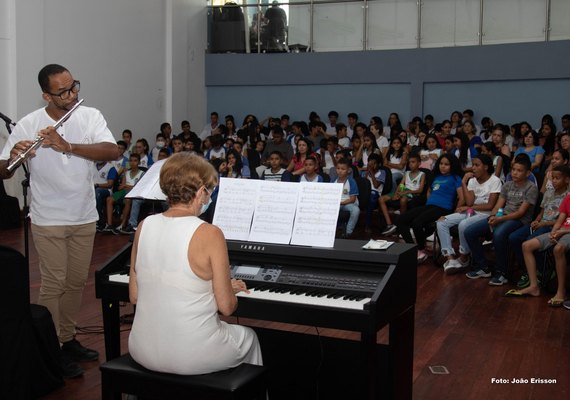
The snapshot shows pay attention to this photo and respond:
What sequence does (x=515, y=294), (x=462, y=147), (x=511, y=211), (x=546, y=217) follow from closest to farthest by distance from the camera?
(x=515, y=294), (x=546, y=217), (x=511, y=211), (x=462, y=147)

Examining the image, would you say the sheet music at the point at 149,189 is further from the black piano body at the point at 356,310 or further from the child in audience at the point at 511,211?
the child in audience at the point at 511,211

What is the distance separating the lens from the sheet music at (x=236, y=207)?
3301 millimetres

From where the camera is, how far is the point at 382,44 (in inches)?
544

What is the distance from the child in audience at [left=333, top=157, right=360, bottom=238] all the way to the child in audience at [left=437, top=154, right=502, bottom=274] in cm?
152

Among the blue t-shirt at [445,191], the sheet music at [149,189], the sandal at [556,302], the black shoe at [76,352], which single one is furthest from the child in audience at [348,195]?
the black shoe at [76,352]

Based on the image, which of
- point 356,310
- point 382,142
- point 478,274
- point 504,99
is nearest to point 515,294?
point 478,274

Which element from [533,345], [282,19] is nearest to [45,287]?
[533,345]

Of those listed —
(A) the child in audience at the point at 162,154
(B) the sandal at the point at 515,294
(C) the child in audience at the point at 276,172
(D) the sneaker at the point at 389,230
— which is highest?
(A) the child in audience at the point at 162,154

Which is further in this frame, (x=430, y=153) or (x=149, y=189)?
(x=430, y=153)

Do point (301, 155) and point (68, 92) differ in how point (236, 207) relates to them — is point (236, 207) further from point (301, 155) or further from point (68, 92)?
point (301, 155)

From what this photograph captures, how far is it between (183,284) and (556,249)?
13.5 feet

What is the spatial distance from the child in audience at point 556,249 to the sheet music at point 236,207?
3.41 meters

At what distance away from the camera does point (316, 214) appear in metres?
3.18

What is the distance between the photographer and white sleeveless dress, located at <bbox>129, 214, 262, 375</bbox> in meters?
A: 2.58
